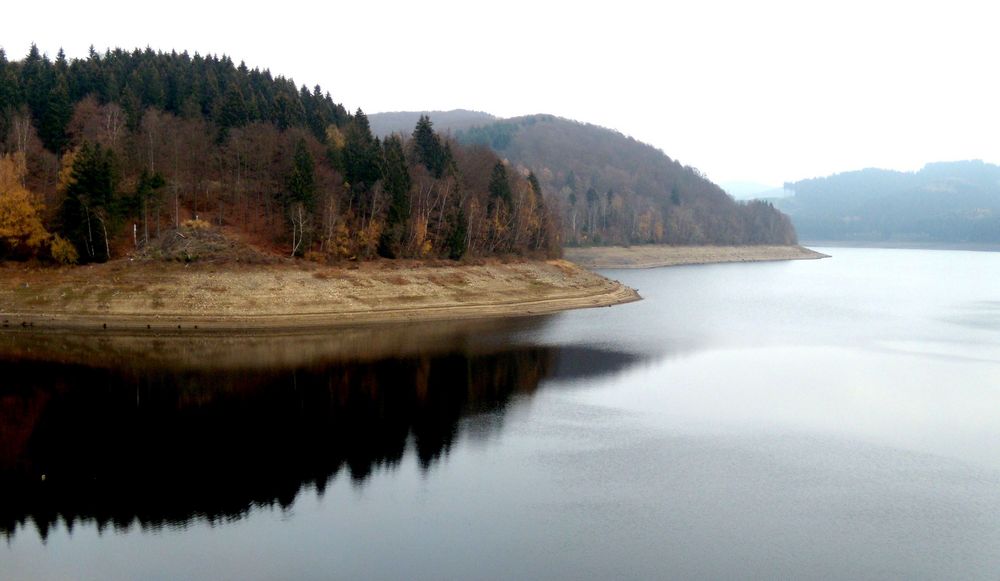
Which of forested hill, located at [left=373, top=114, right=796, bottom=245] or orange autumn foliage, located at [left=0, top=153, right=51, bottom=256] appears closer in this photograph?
orange autumn foliage, located at [left=0, top=153, right=51, bottom=256]

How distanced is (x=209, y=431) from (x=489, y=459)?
7052 millimetres

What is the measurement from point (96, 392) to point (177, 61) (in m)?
51.7

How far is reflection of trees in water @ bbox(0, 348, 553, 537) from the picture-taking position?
13.3 metres

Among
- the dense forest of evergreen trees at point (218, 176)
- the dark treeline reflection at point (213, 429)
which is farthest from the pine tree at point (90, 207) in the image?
the dark treeline reflection at point (213, 429)

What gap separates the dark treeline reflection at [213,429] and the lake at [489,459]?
8cm

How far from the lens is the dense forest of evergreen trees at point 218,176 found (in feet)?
124

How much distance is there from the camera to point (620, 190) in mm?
126188

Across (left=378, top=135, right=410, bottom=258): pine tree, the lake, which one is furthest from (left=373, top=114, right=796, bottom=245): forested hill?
the lake

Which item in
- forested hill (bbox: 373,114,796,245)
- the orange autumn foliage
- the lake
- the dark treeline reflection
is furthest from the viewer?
forested hill (bbox: 373,114,796,245)

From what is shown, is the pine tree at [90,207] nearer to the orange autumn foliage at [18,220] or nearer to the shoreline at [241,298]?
the orange autumn foliage at [18,220]

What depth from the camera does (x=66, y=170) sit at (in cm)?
3894

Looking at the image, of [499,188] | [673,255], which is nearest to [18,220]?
[499,188]

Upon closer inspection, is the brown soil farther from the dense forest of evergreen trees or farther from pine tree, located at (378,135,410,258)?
pine tree, located at (378,135,410,258)

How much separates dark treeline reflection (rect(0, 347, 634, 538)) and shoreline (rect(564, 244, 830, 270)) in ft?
205
